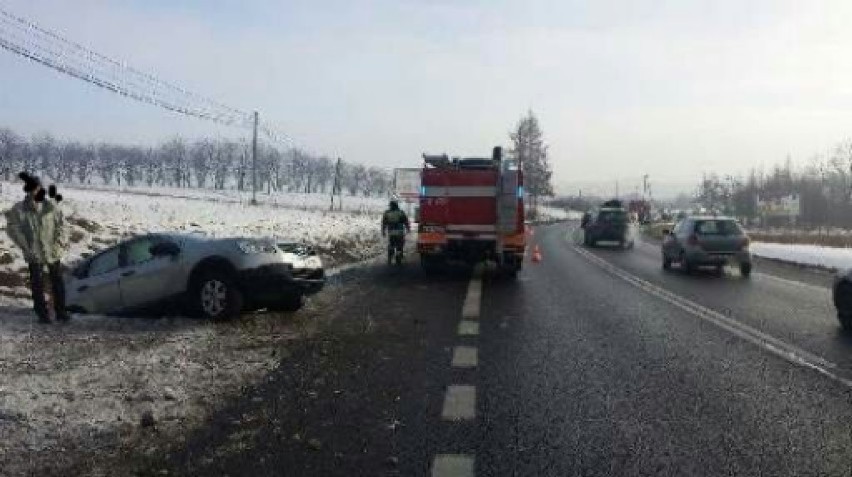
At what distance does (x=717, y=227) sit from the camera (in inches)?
898

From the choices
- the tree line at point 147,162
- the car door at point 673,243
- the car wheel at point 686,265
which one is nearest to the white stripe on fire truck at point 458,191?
the car wheel at point 686,265

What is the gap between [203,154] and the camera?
640 feet

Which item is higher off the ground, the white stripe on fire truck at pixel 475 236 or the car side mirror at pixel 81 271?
the white stripe on fire truck at pixel 475 236

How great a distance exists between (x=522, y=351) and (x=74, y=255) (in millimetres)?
13401

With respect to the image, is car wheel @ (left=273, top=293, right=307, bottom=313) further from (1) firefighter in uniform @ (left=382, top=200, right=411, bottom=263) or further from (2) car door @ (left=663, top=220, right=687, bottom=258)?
(2) car door @ (left=663, top=220, right=687, bottom=258)

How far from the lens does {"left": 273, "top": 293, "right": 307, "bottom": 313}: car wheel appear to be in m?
12.4

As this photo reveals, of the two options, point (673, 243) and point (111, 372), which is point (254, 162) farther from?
point (111, 372)

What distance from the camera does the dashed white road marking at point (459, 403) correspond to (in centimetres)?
635

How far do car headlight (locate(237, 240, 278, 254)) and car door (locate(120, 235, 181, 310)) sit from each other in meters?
0.86

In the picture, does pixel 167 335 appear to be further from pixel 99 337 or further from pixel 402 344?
pixel 402 344

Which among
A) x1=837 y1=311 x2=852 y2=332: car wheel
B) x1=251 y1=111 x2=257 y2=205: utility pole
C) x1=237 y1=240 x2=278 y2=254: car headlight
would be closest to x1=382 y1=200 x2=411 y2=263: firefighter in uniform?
x1=237 y1=240 x2=278 y2=254: car headlight

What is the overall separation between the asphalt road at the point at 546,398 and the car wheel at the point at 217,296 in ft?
4.34

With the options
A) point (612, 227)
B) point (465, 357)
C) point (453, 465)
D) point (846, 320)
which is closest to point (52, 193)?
point (465, 357)

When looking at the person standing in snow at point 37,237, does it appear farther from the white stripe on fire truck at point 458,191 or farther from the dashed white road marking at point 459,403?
the white stripe on fire truck at point 458,191
